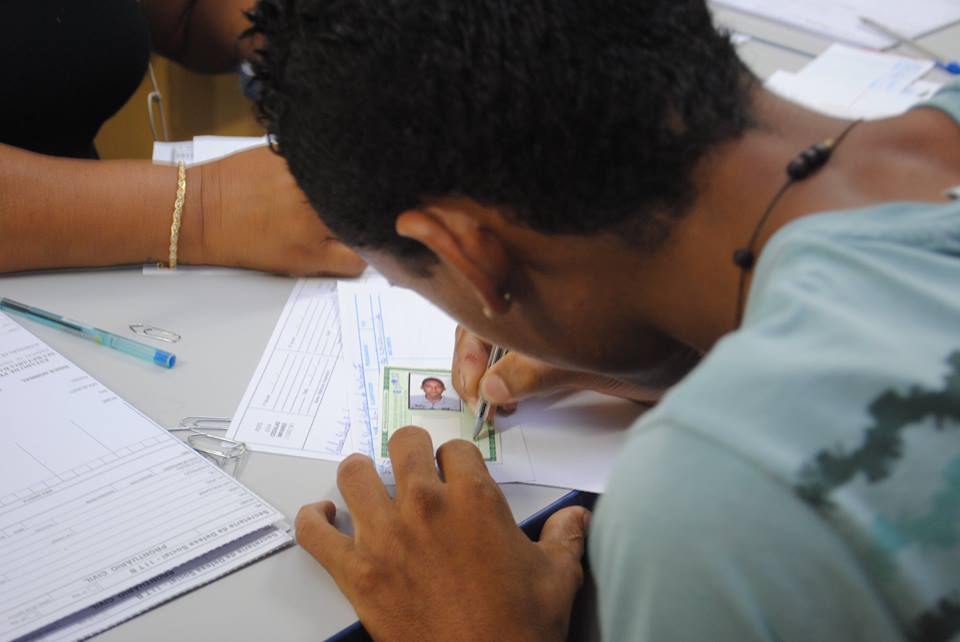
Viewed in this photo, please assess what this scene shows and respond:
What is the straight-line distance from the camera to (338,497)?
72 cm

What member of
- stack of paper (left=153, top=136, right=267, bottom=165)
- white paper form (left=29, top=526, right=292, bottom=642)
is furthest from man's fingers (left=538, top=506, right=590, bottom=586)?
stack of paper (left=153, top=136, right=267, bottom=165)

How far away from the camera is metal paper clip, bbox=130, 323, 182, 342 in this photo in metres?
0.89

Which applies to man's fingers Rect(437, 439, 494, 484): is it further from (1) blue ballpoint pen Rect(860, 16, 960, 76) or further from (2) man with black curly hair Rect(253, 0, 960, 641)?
(1) blue ballpoint pen Rect(860, 16, 960, 76)

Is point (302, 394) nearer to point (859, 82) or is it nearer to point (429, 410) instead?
point (429, 410)

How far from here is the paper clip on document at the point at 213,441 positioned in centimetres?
75

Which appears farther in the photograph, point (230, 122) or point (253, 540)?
point (230, 122)

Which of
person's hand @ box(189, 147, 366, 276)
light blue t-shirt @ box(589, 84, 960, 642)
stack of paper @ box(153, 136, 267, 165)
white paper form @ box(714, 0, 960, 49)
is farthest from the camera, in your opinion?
white paper form @ box(714, 0, 960, 49)

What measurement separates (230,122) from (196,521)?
1.73 m

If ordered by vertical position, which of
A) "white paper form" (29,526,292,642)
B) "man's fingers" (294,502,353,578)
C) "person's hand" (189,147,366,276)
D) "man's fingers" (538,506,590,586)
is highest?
"person's hand" (189,147,366,276)

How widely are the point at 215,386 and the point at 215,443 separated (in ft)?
0.27

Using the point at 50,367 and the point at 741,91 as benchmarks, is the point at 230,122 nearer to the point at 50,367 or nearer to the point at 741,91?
the point at 50,367

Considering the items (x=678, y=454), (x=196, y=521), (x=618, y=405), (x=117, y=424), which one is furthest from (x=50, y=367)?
(x=678, y=454)

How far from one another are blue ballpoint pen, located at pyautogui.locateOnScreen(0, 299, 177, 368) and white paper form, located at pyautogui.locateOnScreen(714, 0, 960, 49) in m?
1.36

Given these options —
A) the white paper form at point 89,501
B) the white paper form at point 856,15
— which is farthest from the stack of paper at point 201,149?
the white paper form at point 856,15
